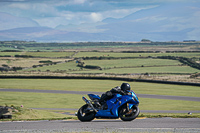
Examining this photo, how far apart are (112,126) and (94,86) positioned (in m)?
48.4

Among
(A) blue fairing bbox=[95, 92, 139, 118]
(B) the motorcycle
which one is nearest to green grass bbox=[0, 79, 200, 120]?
(B) the motorcycle

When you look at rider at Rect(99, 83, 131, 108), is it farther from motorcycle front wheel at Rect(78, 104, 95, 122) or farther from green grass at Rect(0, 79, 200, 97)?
green grass at Rect(0, 79, 200, 97)

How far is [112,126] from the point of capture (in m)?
17.0

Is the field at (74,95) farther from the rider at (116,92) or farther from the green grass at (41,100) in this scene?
the rider at (116,92)

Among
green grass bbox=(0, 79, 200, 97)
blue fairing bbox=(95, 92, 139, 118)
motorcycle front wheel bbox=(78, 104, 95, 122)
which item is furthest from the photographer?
green grass bbox=(0, 79, 200, 97)

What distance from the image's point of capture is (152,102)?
46.8 meters

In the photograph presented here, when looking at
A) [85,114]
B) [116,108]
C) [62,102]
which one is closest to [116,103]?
[116,108]

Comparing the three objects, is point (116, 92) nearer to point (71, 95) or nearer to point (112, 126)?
point (112, 126)

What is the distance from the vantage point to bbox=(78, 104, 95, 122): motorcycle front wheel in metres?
17.7

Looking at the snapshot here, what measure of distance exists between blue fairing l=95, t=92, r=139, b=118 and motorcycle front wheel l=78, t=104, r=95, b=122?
0.61 meters

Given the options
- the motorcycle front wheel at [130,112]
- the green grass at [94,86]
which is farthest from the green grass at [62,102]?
the motorcycle front wheel at [130,112]

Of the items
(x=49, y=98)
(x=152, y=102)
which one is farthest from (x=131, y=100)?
(x=49, y=98)

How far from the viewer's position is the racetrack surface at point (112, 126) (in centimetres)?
1620

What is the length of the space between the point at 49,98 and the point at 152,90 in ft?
63.0
